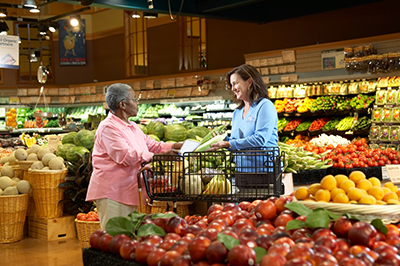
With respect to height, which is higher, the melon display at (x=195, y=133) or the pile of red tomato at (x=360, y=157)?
the melon display at (x=195, y=133)

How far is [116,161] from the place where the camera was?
3.03 metres

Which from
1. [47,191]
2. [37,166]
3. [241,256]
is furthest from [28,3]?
[241,256]

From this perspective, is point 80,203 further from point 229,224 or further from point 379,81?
point 379,81

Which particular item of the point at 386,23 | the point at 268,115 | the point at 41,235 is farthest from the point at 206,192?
the point at 386,23

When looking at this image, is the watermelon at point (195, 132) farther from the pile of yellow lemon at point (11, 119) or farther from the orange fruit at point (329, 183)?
the pile of yellow lemon at point (11, 119)

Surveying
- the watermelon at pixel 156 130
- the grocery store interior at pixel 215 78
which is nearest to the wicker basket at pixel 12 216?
the grocery store interior at pixel 215 78

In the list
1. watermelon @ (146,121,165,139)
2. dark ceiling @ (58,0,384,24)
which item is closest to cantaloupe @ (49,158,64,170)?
watermelon @ (146,121,165,139)

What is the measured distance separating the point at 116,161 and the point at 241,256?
1786mm

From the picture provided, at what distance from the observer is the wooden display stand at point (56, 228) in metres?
5.41

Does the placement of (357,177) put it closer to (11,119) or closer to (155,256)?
(155,256)

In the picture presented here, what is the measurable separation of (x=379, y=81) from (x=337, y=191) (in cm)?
591

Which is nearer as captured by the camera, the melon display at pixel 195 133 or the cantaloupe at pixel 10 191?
the melon display at pixel 195 133

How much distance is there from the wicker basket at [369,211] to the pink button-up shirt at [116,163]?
157cm

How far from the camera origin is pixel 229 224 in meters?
1.90
